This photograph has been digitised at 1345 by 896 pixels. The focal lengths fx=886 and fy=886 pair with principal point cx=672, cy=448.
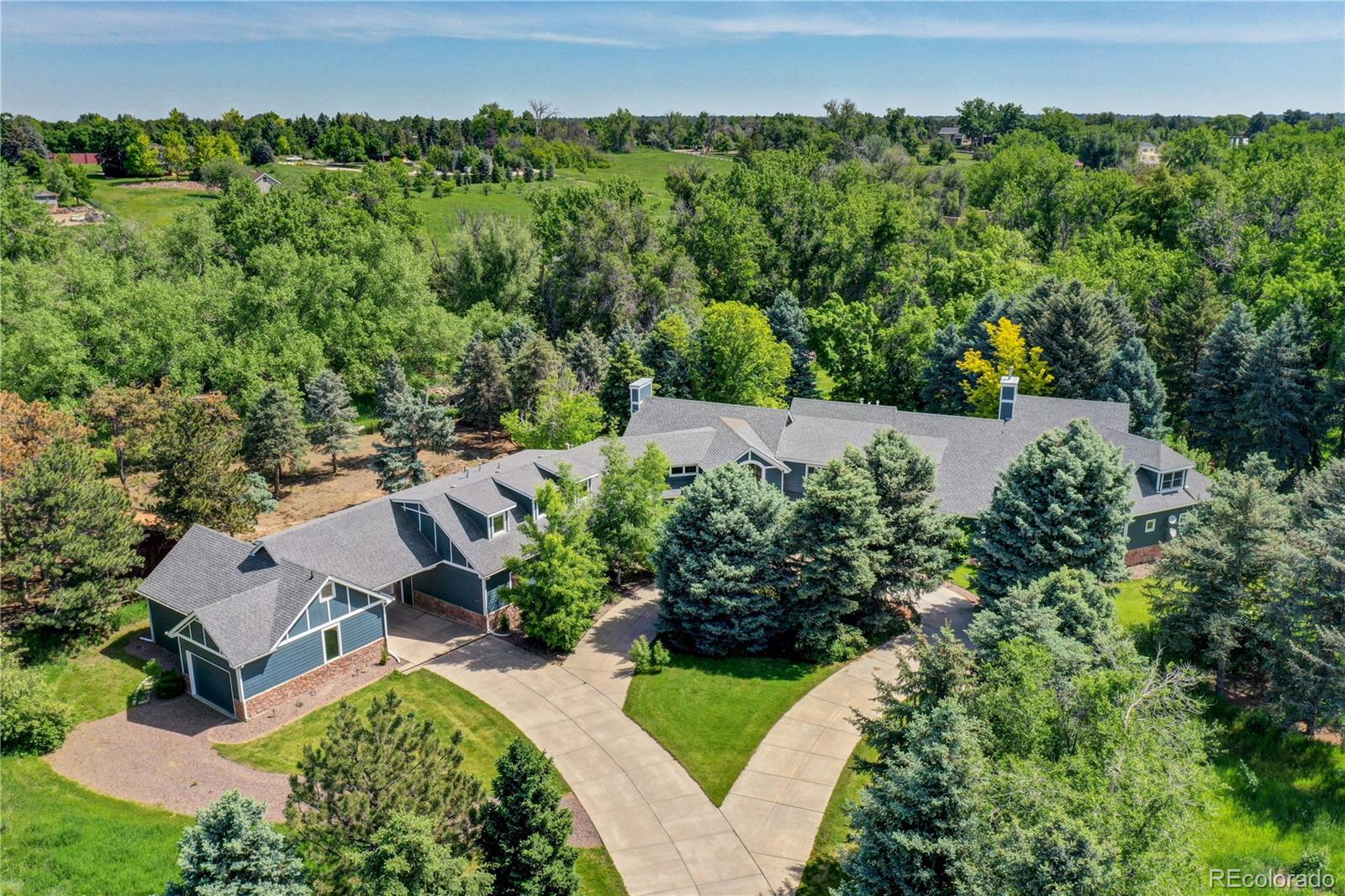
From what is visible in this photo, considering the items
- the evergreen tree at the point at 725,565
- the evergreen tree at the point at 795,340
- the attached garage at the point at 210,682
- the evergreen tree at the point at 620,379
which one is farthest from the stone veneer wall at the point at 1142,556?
the attached garage at the point at 210,682

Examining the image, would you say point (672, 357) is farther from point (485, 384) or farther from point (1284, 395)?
point (1284, 395)

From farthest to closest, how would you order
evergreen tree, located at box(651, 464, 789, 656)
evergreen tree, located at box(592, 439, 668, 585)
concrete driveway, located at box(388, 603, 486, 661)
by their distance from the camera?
evergreen tree, located at box(592, 439, 668, 585)
concrete driveway, located at box(388, 603, 486, 661)
evergreen tree, located at box(651, 464, 789, 656)

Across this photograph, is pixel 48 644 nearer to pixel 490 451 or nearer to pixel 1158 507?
pixel 490 451

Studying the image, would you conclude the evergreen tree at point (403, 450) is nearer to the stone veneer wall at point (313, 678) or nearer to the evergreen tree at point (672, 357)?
the stone veneer wall at point (313, 678)

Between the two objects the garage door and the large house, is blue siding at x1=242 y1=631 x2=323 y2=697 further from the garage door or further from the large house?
the garage door

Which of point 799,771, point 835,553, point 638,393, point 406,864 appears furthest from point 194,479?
point 799,771

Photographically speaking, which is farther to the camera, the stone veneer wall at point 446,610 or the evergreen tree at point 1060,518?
the stone veneer wall at point 446,610

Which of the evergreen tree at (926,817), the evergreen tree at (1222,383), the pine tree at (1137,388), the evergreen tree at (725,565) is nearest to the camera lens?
the evergreen tree at (926,817)

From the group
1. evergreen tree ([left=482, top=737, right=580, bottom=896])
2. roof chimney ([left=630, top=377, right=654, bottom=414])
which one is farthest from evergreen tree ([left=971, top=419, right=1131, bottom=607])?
roof chimney ([left=630, top=377, right=654, bottom=414])
